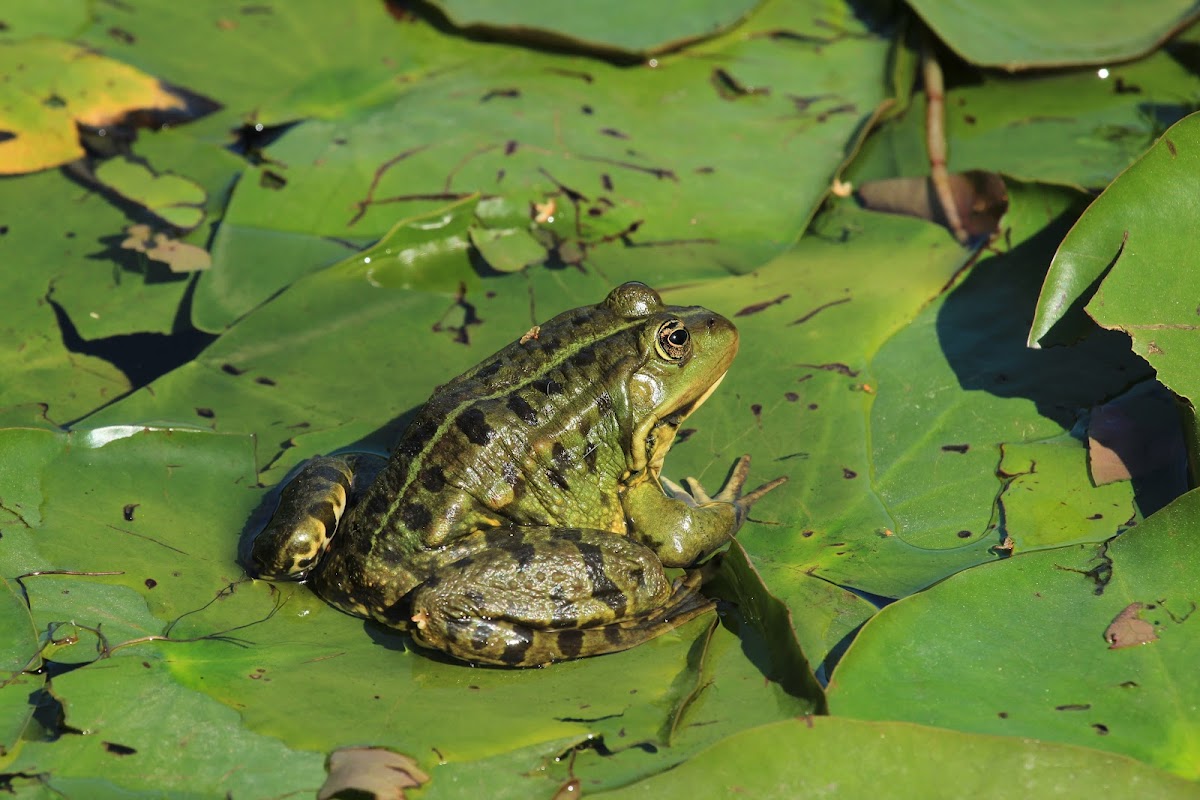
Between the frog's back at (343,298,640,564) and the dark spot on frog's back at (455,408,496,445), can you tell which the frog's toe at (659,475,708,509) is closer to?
the frog's back at (343,298,640,564)

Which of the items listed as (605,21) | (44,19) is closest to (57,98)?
(44,19)

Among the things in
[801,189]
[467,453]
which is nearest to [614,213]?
[801,189]

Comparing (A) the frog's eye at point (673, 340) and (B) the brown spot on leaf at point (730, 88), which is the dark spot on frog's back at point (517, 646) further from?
(B) the brown spot on leaf at point (730, 88)

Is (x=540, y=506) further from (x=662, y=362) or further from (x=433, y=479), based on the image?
(x=662, y=362)

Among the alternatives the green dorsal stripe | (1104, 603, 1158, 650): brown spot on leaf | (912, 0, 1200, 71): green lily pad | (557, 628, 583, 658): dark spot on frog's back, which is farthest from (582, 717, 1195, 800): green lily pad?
(912, 0, 1200, 71): green lily pad

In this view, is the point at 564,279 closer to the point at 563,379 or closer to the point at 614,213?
the point at 614,213

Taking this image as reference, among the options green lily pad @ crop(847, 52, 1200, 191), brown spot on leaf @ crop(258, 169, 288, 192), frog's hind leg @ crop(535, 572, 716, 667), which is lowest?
frog's hind leg @ crop(535, 572, 716, 667)

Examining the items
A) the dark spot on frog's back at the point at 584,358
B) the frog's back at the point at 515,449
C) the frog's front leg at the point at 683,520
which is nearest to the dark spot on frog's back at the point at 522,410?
the frog's back at the point at 515,449
